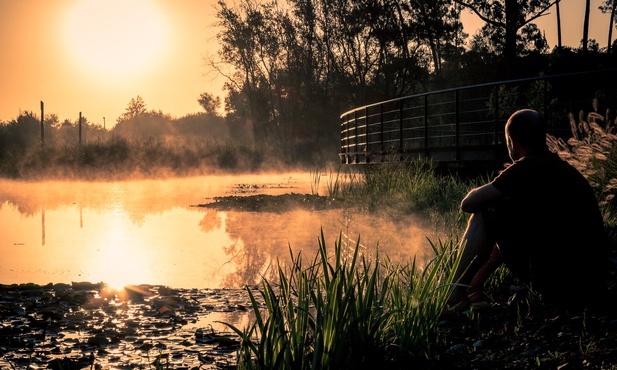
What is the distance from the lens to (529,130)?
4.84 m

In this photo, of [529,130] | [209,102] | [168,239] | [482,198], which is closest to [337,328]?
[482,198]

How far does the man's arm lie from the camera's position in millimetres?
4801

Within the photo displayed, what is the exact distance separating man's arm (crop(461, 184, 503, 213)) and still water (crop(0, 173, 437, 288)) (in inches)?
27.3

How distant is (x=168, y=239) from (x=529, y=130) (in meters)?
8.18

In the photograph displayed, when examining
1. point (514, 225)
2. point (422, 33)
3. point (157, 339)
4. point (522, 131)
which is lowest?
point (157, 339)

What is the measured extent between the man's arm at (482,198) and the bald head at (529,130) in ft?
1.26

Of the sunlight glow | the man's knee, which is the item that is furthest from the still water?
the man's knee

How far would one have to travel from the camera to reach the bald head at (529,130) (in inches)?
190

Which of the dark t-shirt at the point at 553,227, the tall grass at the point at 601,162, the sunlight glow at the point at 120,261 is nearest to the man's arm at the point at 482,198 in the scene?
the dark t-shirt at the point at 553,227

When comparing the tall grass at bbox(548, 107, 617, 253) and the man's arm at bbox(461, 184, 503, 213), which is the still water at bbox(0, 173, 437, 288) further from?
the tall grass at bbox(548, 107, 617, 253)

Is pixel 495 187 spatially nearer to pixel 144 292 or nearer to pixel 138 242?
pixel 144 292

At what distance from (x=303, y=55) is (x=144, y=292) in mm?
47833

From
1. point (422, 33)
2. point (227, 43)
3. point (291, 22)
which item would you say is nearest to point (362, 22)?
point (422, 33)

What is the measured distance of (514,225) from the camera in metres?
4.80
